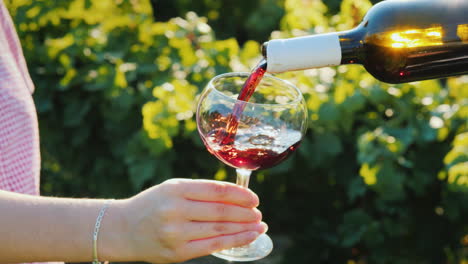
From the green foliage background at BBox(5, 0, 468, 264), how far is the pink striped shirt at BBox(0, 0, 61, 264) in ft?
2.55

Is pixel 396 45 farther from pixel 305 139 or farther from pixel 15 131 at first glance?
pixel 305 139

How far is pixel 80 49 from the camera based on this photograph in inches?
112

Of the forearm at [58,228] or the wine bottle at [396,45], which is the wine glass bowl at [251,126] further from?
the forearm at [58,228]

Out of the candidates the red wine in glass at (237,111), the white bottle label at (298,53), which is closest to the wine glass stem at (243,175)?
the red wine in glass at (237,111)

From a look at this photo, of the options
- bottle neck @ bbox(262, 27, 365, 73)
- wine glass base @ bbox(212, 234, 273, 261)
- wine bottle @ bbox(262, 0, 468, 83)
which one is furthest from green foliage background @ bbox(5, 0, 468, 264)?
bottle neck @ bbox(262, 27, 365, 73)

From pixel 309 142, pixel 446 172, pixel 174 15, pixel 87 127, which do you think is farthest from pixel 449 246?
pixel 174 15

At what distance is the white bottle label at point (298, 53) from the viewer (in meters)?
1.14

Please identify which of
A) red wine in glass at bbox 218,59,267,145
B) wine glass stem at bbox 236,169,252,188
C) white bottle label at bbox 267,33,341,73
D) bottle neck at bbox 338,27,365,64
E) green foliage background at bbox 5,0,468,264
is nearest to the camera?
white bottle label at bbox 267,33,341,73

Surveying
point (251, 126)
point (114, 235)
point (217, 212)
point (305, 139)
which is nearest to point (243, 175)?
point (251, 126)

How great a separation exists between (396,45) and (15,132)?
1078 millimetres

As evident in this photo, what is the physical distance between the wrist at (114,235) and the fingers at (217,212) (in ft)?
0.46

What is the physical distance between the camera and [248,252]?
1594 millimetres

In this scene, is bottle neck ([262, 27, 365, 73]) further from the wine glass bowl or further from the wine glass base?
the wine glass base

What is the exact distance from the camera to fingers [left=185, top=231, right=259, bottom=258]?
118 centimetres
